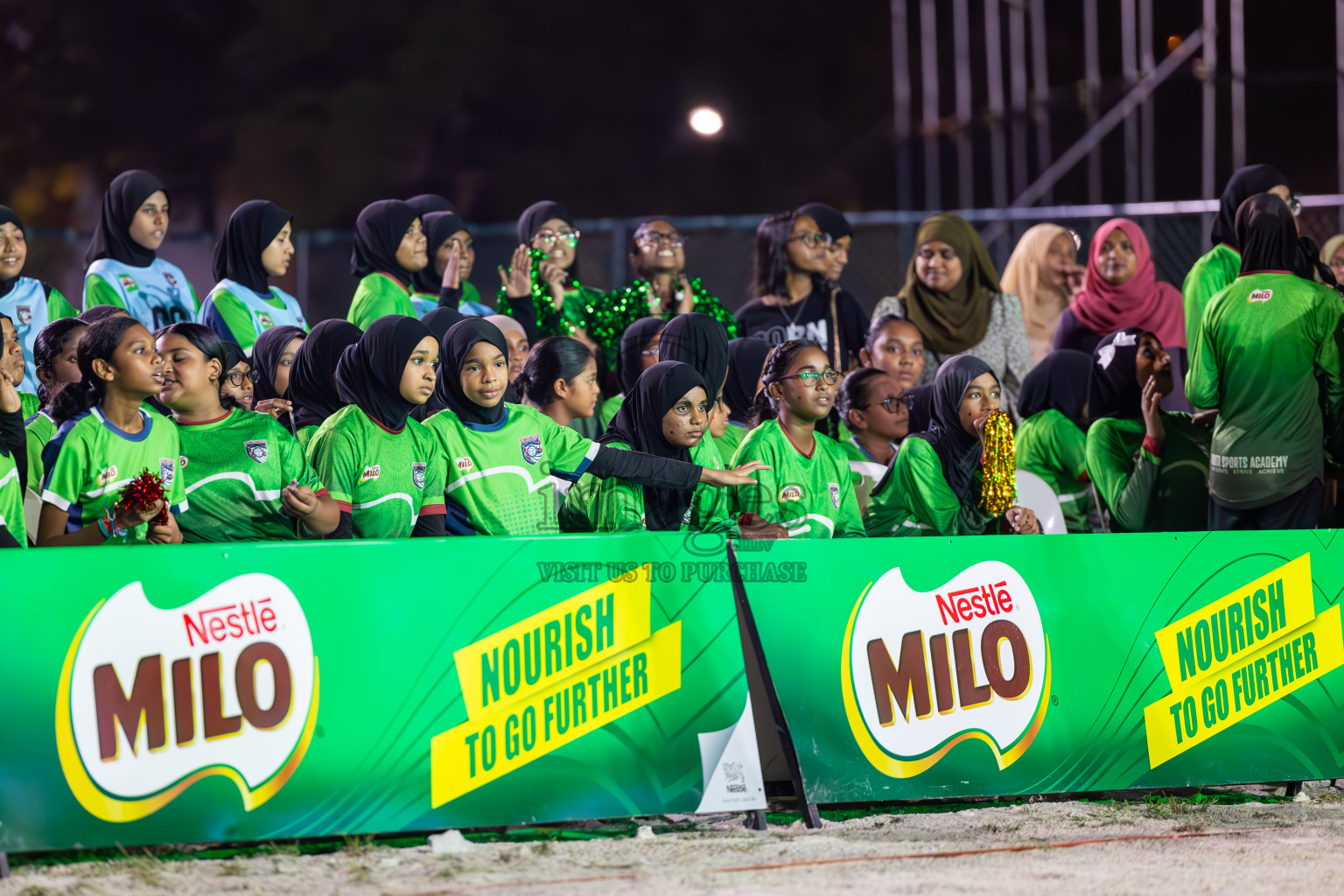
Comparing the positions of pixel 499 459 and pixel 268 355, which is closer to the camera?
pixel 499 459

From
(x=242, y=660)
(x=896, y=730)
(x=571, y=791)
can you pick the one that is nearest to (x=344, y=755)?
(x=242, y=660)

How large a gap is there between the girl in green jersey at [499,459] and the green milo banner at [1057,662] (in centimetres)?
91

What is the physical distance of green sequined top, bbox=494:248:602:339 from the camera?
23.2 ft

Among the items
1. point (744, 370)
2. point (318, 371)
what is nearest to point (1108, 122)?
point (744, 370)

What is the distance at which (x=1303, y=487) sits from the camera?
6.02 m

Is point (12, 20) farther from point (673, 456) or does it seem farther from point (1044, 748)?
point (1044, 748)

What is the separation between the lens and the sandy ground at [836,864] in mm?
3699

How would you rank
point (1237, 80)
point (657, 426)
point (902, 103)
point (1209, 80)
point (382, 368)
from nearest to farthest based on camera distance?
point (382, 368) < point (657, 426) < point (1237, 80) < point (1209, 80) < point (902, 103)

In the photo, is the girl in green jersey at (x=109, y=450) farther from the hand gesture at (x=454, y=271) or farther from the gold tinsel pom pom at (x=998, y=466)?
the gold tinsel pom pom at (x=998, y=466)

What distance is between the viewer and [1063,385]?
701cm

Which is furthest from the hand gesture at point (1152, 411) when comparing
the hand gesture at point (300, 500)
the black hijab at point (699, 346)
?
the hand gesture at point (300, 500)

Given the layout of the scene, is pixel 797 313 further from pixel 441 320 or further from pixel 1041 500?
pixel 441 320

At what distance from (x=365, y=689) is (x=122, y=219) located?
11.3ft

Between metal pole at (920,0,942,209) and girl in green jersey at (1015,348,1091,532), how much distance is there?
415 inches
